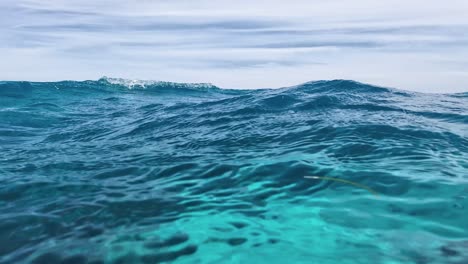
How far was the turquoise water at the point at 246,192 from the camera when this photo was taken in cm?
450

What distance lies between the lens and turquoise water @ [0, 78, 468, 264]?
177 inches

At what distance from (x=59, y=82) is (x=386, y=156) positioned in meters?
32.5

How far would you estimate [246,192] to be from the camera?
6309mm

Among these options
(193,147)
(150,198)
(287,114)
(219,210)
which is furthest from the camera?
(287,114)

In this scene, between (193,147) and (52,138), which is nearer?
(193,147)

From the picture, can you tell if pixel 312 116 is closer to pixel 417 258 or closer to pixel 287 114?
pixel 287 114

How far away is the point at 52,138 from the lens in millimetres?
12312

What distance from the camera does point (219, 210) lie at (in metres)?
5.64

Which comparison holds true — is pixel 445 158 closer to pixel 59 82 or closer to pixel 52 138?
pixel 52 138

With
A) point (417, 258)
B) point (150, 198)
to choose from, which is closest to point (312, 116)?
point (150, 198)

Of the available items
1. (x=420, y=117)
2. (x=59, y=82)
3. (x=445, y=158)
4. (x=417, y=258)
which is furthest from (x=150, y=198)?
(x=59, y=82)

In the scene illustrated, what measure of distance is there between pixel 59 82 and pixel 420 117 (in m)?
30.6

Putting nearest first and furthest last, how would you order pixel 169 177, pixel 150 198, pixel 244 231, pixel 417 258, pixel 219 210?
pixel 417 258, pixel 244 231, pixel 219 210, pixel 150 198, pixel 169 177

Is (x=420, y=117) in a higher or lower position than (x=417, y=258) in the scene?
higher
